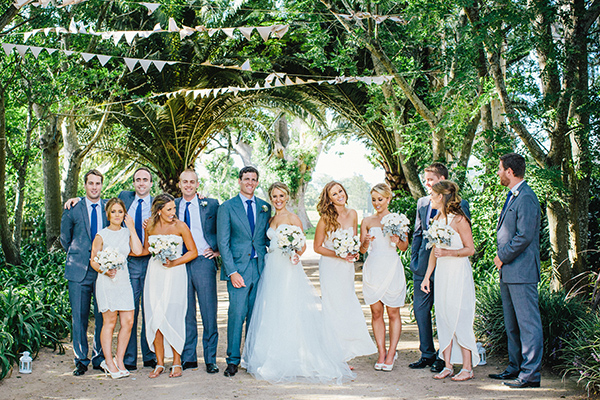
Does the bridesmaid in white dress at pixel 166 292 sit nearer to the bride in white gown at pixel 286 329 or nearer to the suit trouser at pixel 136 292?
the suit trouser at pixel 136 292

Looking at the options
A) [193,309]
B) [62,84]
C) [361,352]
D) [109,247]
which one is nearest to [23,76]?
[62,84]

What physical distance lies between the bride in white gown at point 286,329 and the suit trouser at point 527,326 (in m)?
1.61

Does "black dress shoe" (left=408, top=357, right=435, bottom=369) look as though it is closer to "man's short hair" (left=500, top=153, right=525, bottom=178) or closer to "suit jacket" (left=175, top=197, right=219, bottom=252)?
"man's short hair" (left=500, top=153, right=525, bottom=178)

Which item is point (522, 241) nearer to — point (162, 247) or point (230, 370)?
point (230, 370)

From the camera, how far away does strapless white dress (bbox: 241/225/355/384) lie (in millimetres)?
5012

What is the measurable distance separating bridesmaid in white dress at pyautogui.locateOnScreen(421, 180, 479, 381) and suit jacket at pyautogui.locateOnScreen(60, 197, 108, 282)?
137 inches

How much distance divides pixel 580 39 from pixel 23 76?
27.0ft

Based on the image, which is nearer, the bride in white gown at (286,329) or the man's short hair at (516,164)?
the man's short hair at (516,164)

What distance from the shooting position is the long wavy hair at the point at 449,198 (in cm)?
502

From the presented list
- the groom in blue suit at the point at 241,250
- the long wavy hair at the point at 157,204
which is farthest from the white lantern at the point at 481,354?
the long wavy hair at the point at 157,204

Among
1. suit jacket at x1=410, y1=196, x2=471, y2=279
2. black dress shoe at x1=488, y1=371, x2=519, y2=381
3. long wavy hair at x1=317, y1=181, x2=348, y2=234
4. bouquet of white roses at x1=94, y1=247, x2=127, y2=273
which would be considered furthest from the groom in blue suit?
black dress shoe at x1=488, y1=371, x2=519, y2=381

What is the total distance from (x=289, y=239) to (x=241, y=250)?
0.55 meters

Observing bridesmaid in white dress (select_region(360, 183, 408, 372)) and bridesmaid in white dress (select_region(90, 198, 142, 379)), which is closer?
bridesmaid in white dress (select_region(90, 198, 142, 379))

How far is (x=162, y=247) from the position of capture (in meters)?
4.95
